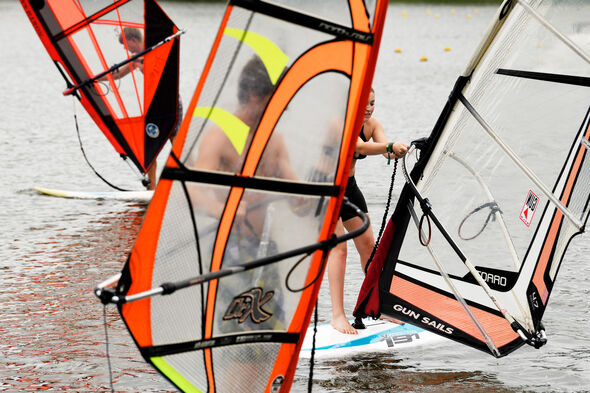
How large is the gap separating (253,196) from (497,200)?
5.97 ft

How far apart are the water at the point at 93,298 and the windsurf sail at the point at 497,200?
27cm

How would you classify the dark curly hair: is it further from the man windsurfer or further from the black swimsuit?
the man windsurfer

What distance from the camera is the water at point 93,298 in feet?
14.6

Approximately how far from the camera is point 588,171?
463 cm

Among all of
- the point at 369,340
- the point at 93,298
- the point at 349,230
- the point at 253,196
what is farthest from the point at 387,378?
the point at 93,298

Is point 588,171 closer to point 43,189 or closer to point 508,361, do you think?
point 508,361

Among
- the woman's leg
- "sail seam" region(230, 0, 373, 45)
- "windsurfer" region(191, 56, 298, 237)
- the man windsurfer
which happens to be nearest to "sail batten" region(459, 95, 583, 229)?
the woman's leg

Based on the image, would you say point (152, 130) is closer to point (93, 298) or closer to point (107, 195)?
point (107, 195)

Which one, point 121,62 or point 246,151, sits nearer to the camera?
point 246,151

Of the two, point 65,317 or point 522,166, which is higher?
point 522,166

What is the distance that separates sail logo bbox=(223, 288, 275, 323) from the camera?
3.45 meters

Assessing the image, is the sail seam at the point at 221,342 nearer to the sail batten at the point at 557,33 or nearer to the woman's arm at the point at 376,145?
the woman's arm at the point at 376,145

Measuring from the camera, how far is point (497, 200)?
15.4 ft

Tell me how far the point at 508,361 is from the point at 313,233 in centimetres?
185
